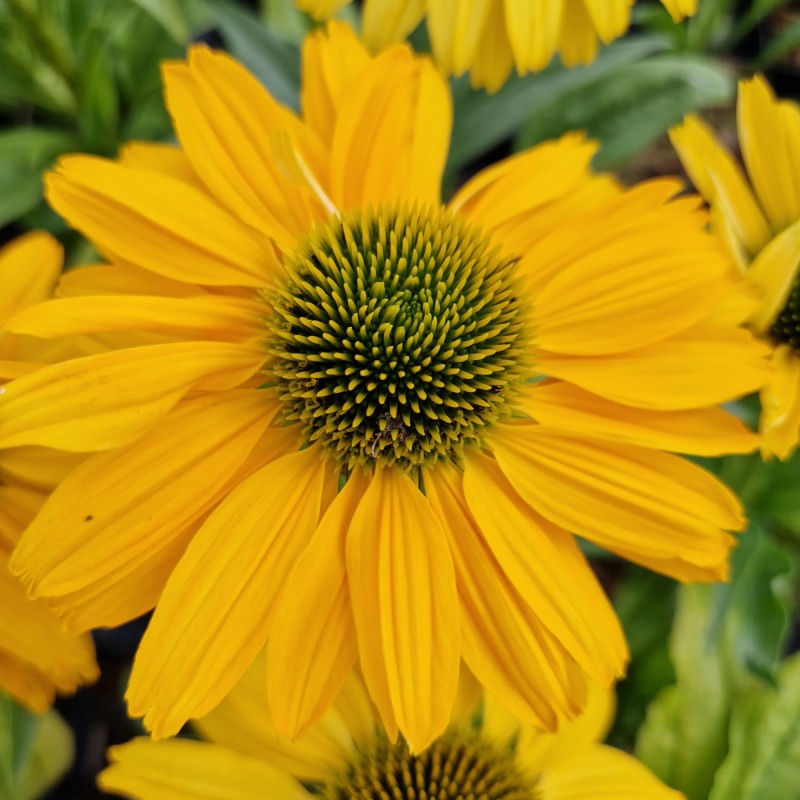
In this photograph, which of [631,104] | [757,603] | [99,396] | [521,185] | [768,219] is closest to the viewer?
[99,396]

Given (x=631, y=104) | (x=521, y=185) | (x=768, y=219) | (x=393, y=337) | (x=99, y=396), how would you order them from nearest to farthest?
1. (x=99, y=396)
2. (x=393, y=337)
3. (x=521, y=185)
4. (x=768, y=219)
5. (x=631, y=104)

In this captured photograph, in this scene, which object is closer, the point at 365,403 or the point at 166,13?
the point at 365,403

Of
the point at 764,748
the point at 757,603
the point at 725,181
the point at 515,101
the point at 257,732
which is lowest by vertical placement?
the point at 764,748

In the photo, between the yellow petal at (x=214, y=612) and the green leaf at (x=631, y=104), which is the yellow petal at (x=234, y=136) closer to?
the yellow petal at (x=214, y=612)

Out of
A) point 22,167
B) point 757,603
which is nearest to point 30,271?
point 22,167

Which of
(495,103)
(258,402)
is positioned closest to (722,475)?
(495,103)

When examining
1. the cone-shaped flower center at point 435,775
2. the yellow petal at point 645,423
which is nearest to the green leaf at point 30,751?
the cone-shaped flower center at point 435,775

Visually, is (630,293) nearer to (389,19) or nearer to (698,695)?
(389,19)
